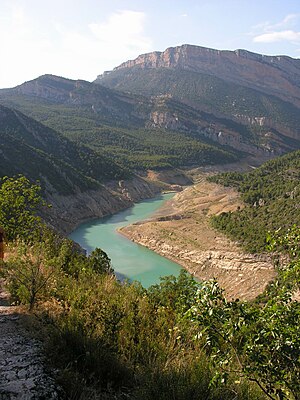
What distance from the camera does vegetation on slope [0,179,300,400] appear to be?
390 cm

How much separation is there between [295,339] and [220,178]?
64.1 metres

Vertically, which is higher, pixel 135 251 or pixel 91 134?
pixel 91 134

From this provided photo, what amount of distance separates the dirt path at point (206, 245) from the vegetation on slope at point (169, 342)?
23085 mm

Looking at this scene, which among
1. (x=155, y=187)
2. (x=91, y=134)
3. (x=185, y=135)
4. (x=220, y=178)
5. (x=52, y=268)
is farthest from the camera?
(x=185, y=135)

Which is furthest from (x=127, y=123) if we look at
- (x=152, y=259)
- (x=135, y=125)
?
(x=152, y=259)

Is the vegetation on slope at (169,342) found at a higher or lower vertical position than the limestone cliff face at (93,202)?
higher

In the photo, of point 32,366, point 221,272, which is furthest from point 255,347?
point 221,272

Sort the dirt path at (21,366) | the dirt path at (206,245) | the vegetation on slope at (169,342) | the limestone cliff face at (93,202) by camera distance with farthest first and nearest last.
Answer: the limestone cliff face at (93,202)
the dirt path at (206,245)
the dirt path at (21,366)
the vegetation on slope at (169,342)

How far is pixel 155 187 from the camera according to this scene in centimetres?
8469

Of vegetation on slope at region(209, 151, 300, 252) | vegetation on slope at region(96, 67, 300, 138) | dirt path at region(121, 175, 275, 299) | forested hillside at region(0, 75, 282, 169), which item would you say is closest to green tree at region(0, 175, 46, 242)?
dirt path at region(121, 175, 275, 299)

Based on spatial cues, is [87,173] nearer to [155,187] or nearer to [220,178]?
[155,187]

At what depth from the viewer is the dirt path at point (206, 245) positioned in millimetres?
32641

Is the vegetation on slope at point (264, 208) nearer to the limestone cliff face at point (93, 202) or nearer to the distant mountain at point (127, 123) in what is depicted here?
the limestone cliff face at point (93, 202)

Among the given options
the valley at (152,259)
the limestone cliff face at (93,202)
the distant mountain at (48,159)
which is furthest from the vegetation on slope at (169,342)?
the distant mountain at (48,159)
